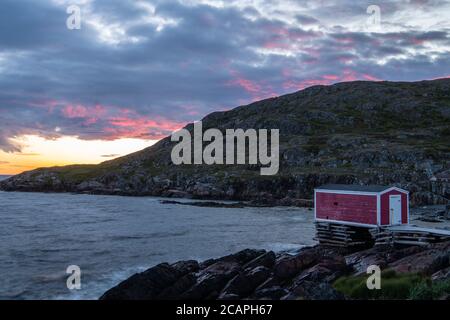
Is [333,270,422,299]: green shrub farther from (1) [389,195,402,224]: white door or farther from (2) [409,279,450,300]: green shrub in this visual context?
(1) [389,195,402,224]: white door

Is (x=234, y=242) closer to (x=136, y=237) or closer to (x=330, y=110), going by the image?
(x=136, y=237)

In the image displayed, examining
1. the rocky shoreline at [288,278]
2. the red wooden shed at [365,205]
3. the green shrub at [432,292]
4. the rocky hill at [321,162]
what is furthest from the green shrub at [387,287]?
the rocky hill at [321,162]

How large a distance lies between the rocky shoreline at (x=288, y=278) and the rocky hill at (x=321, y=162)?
63173 millimetres

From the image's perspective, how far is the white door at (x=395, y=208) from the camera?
42.0 meters

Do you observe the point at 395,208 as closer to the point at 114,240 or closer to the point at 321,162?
the point at 114,240

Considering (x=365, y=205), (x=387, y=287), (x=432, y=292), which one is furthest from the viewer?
(x=365, y=205)

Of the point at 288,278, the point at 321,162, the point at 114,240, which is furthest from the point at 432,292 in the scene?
the point at 321,162

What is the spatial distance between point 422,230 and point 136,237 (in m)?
32.7

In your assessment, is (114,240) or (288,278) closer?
(288,278)

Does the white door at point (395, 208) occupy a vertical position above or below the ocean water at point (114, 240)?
above

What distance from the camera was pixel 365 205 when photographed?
42156 millimetres

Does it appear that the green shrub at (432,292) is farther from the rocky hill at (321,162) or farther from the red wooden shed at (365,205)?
the rocky hill at (321,162)

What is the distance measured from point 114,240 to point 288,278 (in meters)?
28.1

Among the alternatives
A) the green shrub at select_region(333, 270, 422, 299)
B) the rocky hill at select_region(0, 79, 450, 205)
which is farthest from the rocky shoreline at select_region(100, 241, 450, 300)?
the rocky hill at select_region(0, 79, 450, 205)
